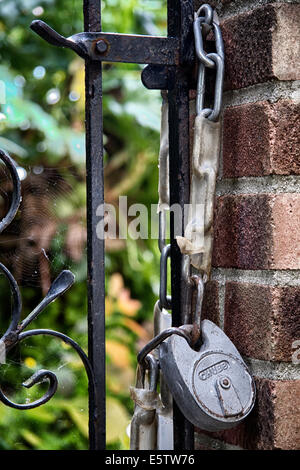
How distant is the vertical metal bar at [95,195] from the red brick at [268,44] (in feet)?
0.63

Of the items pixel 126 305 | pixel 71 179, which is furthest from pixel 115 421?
pixel 71 179

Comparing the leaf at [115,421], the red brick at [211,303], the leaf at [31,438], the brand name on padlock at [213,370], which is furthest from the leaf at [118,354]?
the brand name on padlock at [213,370]

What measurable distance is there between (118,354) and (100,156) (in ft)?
3.77

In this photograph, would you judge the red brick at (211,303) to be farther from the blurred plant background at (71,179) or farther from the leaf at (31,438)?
the leaf at (31,438)

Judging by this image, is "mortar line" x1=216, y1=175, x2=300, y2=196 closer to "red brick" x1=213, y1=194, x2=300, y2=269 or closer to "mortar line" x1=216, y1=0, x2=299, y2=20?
"red brick" x1=213, y1=194, x2=300, y2=269

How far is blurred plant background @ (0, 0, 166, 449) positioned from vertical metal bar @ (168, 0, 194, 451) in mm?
593

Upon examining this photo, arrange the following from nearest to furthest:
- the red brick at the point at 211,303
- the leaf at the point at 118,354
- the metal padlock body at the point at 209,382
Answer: the metal padlock body at the point at 209,382, the red brick at the point at 211,303, the leaf at the point at 118,354

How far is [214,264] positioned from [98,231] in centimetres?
18

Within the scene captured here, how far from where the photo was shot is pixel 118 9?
2010mm

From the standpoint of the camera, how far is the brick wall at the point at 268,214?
812 mm

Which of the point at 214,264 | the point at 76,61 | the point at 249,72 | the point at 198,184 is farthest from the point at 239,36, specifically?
the point at 76,61

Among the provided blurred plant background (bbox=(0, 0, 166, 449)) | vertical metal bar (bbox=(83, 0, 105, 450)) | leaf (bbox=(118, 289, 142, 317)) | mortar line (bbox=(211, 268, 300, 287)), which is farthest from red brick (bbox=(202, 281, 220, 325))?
leaf (bbox=(118, 289, 142, 317))

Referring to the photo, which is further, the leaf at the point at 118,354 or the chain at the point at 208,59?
the leaf at the point at 118,354
